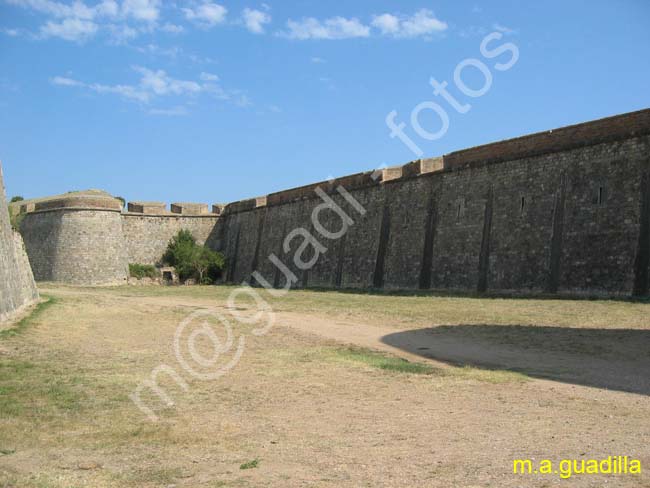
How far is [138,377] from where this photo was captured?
8625 mm

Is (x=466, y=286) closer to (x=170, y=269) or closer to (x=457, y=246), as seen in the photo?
(x=457, y=246)

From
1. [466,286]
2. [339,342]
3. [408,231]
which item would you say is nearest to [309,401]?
[339,342]

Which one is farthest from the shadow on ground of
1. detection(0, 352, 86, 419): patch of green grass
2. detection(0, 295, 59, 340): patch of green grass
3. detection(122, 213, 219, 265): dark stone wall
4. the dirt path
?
detection(122, 213, 219, 265): dark stone wall

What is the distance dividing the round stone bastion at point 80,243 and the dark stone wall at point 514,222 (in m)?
11.3

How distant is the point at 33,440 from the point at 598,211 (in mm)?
15121

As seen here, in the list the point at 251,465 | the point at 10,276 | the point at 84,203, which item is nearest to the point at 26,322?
the point at 10,276

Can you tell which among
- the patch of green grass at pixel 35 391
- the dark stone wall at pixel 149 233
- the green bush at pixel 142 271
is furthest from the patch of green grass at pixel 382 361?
the dark stone wall at pixel 149 233

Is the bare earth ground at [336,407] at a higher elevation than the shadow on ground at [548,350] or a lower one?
lower

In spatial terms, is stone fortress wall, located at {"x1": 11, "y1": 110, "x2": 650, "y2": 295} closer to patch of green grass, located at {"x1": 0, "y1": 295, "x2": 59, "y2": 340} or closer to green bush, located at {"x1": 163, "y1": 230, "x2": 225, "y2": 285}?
green bush, located at {"x1": 163, "y1": 230, "x2": 225, "y2": 285}

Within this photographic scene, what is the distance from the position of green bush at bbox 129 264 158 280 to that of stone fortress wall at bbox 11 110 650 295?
2.26 metres

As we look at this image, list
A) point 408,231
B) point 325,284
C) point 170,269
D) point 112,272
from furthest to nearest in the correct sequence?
point 170,269 < point 112,272 < point 325,284 < point 408,231

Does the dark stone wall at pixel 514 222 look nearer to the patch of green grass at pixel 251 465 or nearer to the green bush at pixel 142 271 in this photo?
the green bush at pixel 142 271

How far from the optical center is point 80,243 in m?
34.7

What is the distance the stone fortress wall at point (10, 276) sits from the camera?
13.1 metres
